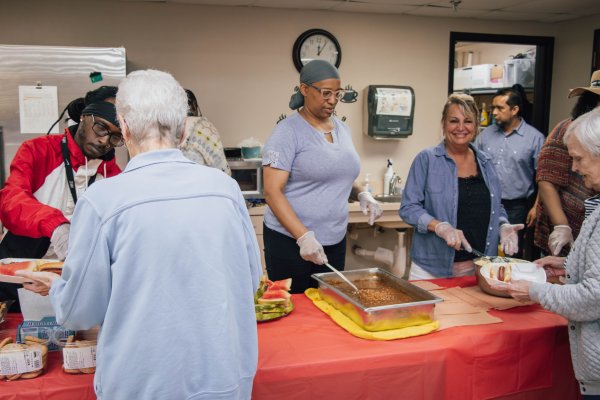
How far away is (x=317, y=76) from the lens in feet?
7.98

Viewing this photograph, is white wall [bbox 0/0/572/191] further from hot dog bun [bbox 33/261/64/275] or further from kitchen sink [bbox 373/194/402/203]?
hot dog bun [bbox 33/261/64/275]

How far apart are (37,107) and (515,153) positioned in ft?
12.2

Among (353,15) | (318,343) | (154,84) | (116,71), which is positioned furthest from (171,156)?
(353,15)

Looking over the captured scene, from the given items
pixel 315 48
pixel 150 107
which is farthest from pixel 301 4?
pixel 150 107

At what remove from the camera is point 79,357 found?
1465 millimetres

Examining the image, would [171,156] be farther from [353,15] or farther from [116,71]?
[353,15]

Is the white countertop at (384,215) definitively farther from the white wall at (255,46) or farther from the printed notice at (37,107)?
the printed notice at (37,107)

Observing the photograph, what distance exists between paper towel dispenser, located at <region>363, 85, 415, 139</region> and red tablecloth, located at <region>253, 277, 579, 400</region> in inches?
116

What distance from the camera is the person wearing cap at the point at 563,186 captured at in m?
2.39

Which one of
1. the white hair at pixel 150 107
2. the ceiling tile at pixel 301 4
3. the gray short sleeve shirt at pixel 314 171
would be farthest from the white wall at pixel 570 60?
the white hair at pixel 150 107

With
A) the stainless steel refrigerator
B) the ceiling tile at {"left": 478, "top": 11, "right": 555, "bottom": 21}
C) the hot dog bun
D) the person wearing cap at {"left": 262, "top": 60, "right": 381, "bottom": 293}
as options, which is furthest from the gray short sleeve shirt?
the ceiling tile at {"left": 478, "top": 11, "right": 555, "bottom": 21}

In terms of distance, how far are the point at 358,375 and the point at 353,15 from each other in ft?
12.7

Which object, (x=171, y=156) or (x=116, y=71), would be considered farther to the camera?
(x=116, y=71)

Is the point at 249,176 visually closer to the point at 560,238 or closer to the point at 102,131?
the point at 102,131
